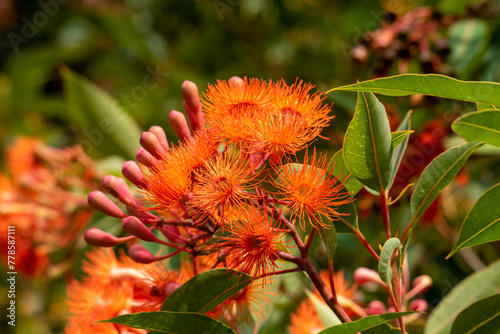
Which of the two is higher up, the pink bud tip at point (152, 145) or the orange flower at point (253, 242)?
the pink bud tip at point (152, 145)

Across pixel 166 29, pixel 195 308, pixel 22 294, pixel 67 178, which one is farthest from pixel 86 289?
pixel 166 29

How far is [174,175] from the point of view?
910 millimetres

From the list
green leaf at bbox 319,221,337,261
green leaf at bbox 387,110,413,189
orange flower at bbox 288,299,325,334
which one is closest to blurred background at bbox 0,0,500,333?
orange flower at bbox 288,299,325,334

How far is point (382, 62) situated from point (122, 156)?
48.8 inches

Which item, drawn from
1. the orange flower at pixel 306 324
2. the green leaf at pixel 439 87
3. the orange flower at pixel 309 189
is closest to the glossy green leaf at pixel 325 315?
the orange flower at pixel 306 324

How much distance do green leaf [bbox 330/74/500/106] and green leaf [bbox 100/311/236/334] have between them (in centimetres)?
49

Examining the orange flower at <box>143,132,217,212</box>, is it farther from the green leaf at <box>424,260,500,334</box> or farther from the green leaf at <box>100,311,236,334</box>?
the green leaf at <box>424,260,500,334</box>

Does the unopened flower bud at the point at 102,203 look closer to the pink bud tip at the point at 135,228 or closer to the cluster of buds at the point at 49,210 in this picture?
the pink bud tip at the point at 135,228

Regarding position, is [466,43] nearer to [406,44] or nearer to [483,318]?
[406,44]

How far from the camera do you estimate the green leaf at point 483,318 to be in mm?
957

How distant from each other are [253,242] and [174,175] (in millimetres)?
191

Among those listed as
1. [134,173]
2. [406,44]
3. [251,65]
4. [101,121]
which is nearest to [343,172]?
[134,173]

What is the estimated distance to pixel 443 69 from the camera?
6.25 ft

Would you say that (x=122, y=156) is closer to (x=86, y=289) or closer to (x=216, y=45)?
(x=86, y=289)
